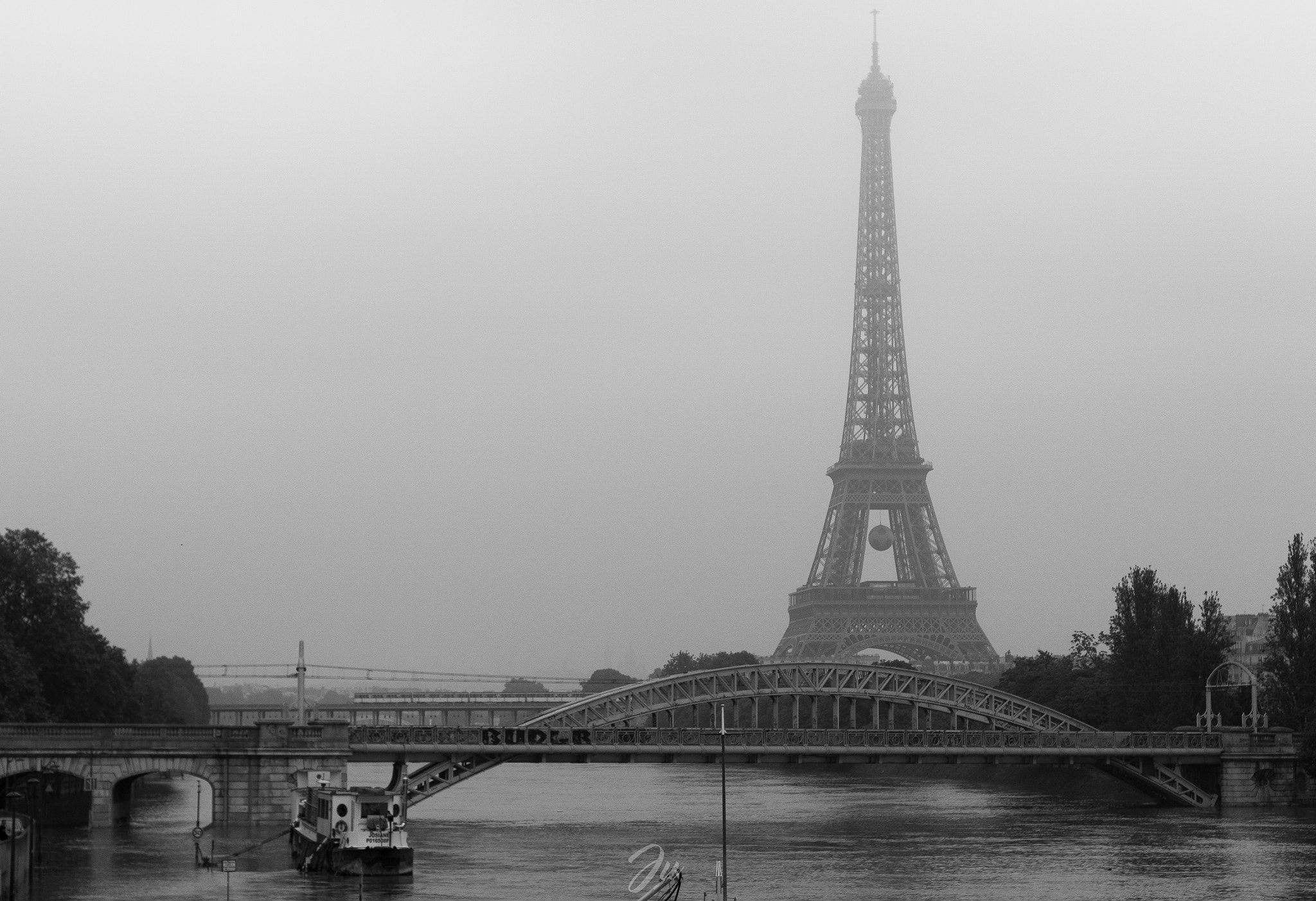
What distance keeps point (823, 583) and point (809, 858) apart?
112m

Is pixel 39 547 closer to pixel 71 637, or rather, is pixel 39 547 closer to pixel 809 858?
pixel 71 637

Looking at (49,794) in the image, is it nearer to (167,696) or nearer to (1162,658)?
(1162,658)

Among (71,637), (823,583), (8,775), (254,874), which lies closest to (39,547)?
(71,637)

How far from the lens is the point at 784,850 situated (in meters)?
70.0

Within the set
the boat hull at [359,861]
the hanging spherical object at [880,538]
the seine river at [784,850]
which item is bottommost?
the seine river at [784,850]

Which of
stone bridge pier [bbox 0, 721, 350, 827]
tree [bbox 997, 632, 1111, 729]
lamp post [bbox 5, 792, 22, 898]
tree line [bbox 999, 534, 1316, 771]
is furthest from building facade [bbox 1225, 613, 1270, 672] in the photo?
lamp post [bbox 5, 792, 22, 898]

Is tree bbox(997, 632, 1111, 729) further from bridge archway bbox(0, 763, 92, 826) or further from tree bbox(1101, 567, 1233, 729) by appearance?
bridge archway bbox(0, 763, 92, 826)

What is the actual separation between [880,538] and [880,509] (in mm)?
9262

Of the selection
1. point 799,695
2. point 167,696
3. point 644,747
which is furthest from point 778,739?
point 167,696

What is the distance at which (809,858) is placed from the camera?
66875mm

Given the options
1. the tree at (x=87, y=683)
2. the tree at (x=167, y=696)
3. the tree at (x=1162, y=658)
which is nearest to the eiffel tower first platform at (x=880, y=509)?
the tree at (x=167, y=696)

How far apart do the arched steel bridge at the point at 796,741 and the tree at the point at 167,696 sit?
89.1 ft

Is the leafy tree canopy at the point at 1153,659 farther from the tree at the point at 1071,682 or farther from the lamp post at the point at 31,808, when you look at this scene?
the lamp post at the point at 31,808

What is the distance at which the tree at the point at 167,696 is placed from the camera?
131 m
